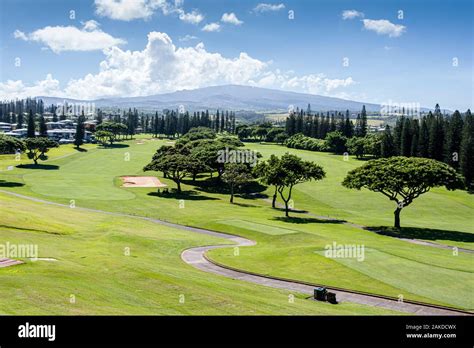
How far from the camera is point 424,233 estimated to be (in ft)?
219

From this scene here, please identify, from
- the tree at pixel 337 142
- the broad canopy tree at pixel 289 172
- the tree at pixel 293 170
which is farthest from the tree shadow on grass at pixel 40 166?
the tree at pixel 337 142

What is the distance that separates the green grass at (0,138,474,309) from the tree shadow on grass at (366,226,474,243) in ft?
0.64

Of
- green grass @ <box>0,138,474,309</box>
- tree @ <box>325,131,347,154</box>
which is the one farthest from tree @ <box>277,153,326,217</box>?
tree @ <box>325,131,347,154</box>

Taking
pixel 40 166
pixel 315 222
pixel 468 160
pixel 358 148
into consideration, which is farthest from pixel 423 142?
pixel 40 166

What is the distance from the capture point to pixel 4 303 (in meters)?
23.8

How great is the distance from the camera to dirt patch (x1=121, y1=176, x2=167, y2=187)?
114000mm

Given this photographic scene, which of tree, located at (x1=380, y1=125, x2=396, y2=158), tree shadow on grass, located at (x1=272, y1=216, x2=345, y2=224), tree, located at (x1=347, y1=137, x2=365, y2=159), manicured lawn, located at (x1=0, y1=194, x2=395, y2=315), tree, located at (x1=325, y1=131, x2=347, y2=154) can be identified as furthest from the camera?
tree, located at (x1=325, y1=131, x2=347, y2=154)

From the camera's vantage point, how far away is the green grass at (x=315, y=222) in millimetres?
38969

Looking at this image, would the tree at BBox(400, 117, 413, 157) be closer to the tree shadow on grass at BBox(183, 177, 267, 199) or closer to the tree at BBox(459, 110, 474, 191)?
the tree at BBox(459, 110, 474, 191)

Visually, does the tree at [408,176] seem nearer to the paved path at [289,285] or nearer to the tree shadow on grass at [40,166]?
the paved path at [289,285]

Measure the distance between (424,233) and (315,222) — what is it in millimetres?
17775
